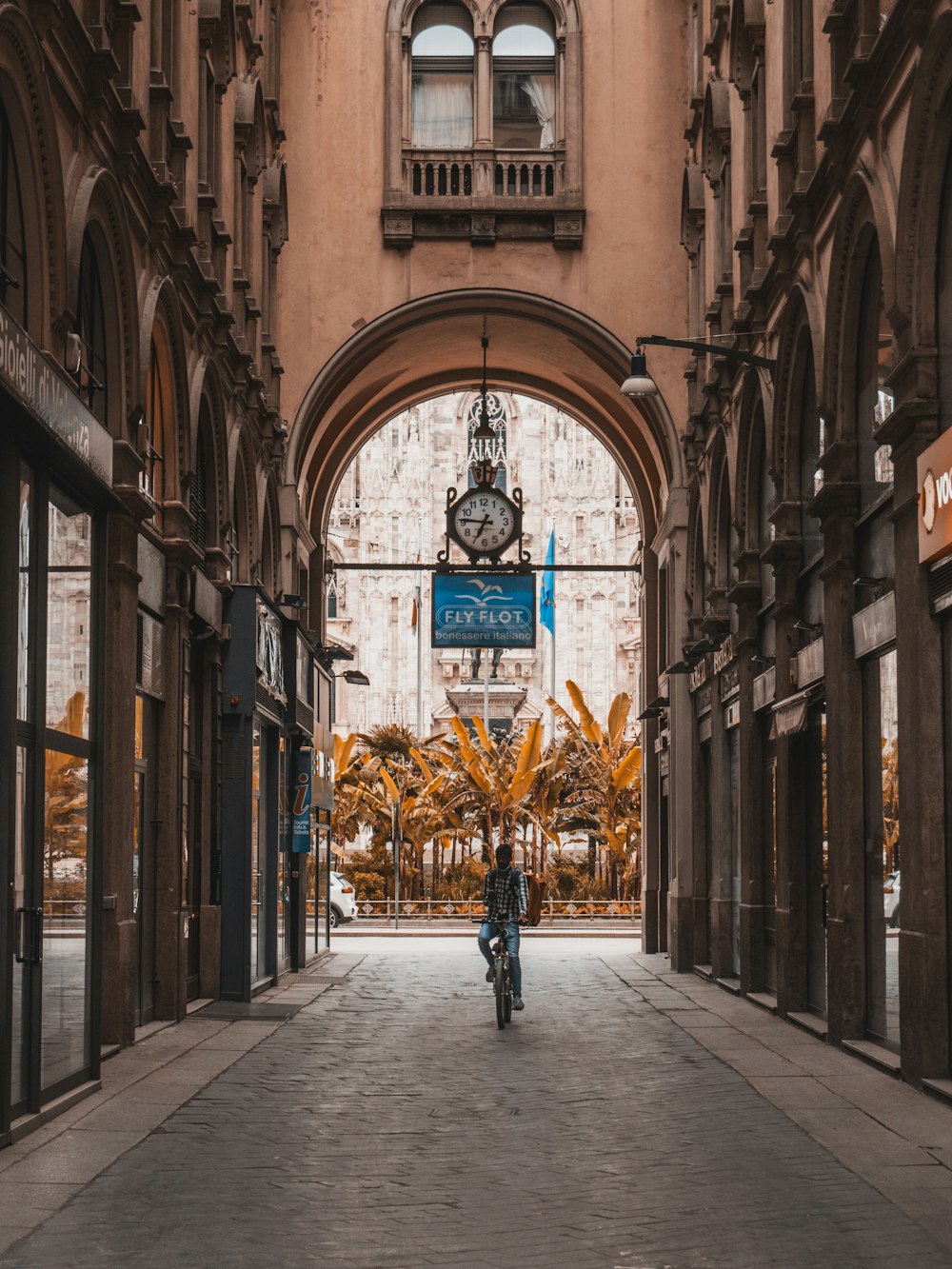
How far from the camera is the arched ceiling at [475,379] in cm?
2825

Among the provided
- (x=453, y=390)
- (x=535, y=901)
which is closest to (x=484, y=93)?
(x=453, y=390)

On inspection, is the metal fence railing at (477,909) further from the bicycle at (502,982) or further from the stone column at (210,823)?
the bicycle at (502,982)

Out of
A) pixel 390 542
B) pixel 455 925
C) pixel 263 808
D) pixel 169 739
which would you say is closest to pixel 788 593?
pixel 169 739

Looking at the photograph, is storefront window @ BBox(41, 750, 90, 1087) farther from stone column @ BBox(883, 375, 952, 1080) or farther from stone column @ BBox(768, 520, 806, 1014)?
stone column @ BBox(768, 520, 806, 1014)

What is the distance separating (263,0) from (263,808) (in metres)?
10.9

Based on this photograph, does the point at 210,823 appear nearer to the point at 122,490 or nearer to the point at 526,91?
the point at 122,490

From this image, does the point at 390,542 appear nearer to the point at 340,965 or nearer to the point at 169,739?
the point at 340,965

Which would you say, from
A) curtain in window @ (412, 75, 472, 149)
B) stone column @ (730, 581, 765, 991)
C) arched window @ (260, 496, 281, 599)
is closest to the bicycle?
stone column @ (730, 581, 765, 991)

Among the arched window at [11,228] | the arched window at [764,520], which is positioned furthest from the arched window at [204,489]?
the arched window at [11,228]

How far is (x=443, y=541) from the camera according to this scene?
83.9 m

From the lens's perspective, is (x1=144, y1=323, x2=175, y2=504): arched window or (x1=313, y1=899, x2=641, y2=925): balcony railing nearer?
(x1=144, y1=323, x2=175, y2=504): arched window

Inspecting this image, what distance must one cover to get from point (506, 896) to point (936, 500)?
8088 mm

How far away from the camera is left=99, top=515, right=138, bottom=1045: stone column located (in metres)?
15.5

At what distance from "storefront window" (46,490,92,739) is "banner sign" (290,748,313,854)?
1404cm
